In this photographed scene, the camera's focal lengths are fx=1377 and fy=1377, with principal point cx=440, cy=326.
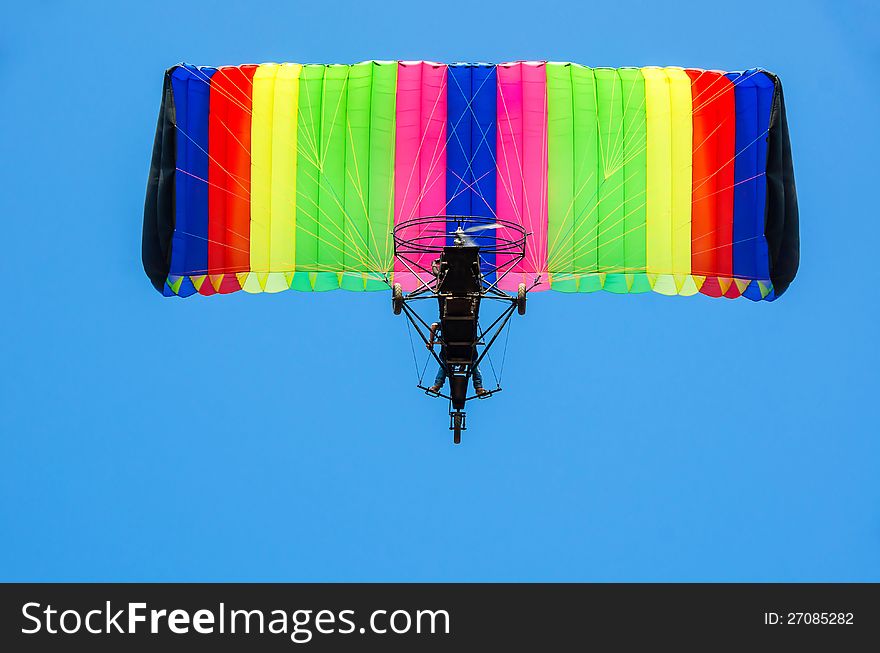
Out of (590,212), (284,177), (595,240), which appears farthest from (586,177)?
(284,177)

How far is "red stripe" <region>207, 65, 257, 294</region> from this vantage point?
59.1ft

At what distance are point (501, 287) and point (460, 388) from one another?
170 centimetres

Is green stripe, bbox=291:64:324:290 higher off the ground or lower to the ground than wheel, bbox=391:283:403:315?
higher

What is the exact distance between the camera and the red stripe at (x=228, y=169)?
59.1ft

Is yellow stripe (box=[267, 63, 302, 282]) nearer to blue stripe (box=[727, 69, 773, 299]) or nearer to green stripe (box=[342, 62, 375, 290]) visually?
green stripe (box=[342, 62, 375, 290])

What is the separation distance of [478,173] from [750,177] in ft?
11.8

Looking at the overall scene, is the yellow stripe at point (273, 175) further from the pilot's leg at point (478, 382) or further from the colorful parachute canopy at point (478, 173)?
the pilot's leg at point (478, 382)

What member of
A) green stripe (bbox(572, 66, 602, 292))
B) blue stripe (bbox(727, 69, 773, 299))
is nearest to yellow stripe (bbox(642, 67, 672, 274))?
green stripe (bbox(572, 66, 602, 292))

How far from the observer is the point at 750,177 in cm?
1811

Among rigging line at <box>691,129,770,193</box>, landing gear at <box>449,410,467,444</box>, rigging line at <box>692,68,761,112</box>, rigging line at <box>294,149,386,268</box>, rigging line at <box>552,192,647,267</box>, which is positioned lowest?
landing gear at <box>449,410,467,444</box>

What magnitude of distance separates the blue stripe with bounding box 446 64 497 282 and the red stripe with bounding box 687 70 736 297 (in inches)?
106

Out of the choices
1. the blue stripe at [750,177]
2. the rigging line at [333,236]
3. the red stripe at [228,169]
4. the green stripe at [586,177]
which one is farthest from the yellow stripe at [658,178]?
the red stripe at [228,169]

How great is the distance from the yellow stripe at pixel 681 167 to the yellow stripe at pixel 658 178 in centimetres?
7
